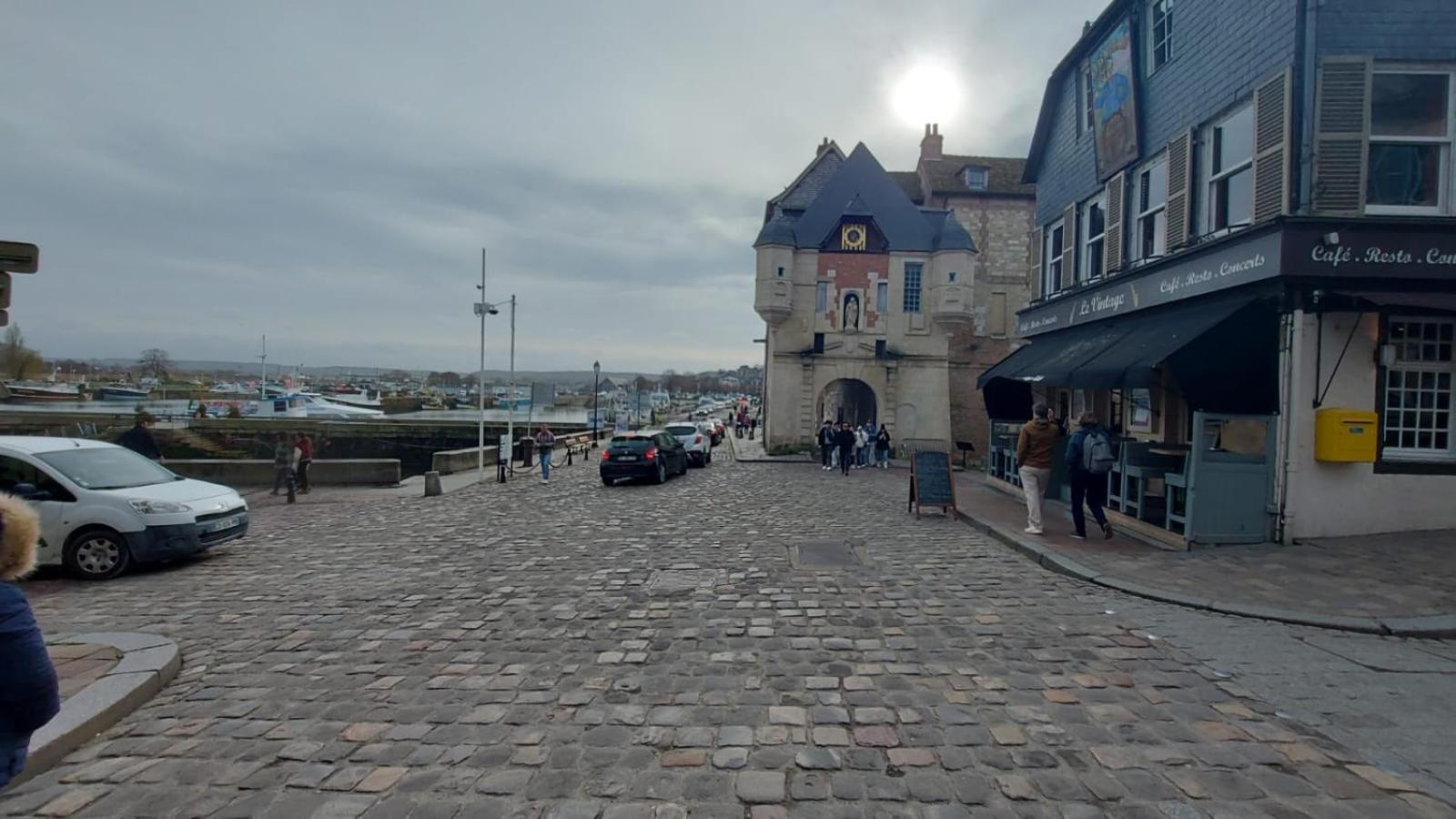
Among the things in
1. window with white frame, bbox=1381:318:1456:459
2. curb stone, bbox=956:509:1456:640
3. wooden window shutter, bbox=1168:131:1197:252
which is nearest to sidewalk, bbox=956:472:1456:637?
curb stone, bbox=956:509:1456:640

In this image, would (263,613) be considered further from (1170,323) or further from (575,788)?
(1170,323)

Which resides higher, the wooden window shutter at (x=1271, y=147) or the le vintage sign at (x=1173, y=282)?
the wooden window shutter at (x=1271, y=147)

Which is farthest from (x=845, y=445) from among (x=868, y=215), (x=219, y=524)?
(x=219, y=524)

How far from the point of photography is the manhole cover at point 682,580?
26.4 feet

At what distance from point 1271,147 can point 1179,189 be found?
225 cm

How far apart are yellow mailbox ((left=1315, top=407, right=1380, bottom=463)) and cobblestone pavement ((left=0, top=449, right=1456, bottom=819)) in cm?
402

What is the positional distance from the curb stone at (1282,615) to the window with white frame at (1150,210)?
22.5 ft

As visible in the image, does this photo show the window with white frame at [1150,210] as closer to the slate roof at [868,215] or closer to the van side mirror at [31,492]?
the van side mirror at [31,492]

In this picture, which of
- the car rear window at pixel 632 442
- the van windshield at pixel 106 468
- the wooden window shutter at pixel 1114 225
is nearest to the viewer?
the van windshield at pixel 106 468

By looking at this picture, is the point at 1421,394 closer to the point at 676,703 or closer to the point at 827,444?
the point at 676,703

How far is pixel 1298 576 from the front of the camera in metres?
7.76

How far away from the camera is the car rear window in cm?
2020

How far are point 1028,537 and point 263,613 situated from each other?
9.47 meters

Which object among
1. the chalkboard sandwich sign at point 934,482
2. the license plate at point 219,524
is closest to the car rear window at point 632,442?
the chalkboard sandwich sign at point 934,482
